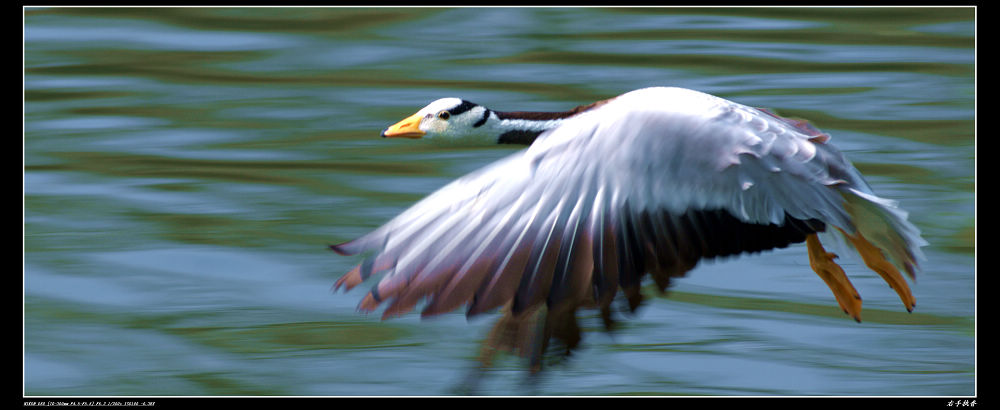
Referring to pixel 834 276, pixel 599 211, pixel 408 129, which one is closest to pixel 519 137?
pixel 408 129

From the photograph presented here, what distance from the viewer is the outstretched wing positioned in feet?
11.2

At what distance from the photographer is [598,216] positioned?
3457 millimetres

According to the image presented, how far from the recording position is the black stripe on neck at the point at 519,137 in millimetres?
4320

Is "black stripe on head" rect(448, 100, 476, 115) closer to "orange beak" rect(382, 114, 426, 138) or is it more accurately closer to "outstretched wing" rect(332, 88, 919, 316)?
"orange beak" rect(382, 114, 426, 138)

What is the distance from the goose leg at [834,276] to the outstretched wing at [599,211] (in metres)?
0.78

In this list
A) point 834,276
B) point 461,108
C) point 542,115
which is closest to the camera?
point 542,115

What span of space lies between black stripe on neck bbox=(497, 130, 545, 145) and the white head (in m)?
0.04

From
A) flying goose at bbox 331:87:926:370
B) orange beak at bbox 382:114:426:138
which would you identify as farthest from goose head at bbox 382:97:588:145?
flying goose at bbox 331:87:926:370

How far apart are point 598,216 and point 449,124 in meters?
1.09

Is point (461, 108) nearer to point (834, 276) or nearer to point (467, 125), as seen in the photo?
point (467, 125)

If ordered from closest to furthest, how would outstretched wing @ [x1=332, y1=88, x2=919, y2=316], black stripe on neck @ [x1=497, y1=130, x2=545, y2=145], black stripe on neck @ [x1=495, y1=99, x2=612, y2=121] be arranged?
outstretched wing @ [x1=332, y1=88, x2=919, y2=316] < black stripe on neck @ [x1=495, y1=99, x2=612, y2=121] < black stripe on neck @ [x1=497, y1=130, x2=545, y2=145]

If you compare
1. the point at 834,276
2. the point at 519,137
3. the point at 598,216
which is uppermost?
the point at 519,137

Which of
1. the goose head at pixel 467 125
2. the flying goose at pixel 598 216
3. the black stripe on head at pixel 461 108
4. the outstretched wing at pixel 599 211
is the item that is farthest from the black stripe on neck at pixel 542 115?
the outstretched wing at pixel 599 211

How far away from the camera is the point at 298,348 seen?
478 cm
